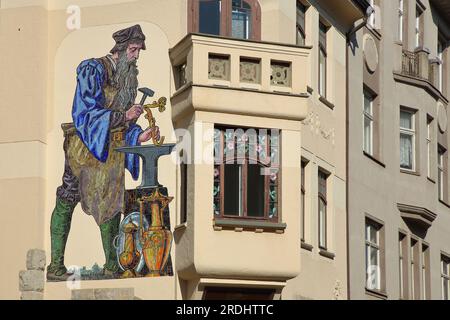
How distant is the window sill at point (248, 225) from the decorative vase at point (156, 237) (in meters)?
1.14

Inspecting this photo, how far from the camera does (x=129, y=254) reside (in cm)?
2853

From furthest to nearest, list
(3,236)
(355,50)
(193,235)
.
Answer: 1. (355,50)
2. (3,236)
3. (193,235)

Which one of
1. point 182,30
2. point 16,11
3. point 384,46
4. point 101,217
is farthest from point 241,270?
point 384,46

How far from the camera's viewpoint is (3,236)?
29.5 m

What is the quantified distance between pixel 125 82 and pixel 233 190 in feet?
10.6

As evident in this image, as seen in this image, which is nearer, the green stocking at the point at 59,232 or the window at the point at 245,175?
the window at the point at 245,175

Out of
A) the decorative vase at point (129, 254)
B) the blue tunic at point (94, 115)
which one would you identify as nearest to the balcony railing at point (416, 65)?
the blue tunic at point (94, 115)

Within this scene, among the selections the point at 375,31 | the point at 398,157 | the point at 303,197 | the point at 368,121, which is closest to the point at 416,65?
the point at 375,31

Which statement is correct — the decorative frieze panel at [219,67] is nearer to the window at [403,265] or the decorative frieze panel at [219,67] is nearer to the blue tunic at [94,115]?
the blue tunic at [94,115]

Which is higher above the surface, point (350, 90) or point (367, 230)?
point (350, 90)

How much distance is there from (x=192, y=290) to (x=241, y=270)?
101 cm

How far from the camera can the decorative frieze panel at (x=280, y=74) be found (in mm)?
28812

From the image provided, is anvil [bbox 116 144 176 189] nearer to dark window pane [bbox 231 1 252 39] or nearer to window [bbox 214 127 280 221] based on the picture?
window [bbox 214 127 280 221]

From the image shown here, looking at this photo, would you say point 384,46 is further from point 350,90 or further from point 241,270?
point 241,270
